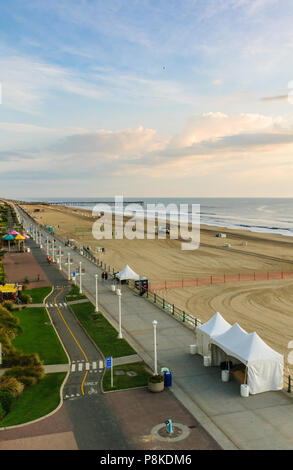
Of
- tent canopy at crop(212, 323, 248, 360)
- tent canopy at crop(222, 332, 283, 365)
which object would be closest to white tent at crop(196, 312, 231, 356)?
tent canopy at crop(212, 323, 248, 360)

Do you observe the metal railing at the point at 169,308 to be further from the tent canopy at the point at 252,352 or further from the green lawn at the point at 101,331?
the tent canopy at the point at 252,352

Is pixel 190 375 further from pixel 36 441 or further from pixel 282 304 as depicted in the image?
pixel 282 304

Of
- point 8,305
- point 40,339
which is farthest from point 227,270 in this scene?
point 40,339

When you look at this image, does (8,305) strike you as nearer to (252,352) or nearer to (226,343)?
(226,343)

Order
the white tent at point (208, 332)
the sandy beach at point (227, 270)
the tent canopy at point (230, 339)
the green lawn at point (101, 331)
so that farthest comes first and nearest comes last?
the sandy beach at point (227, 270), the green lawn at point (101, 331), the white tent at point (208, 332), the tent canopy at point (230, 339)

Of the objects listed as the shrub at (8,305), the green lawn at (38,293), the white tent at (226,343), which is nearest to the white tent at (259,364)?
the white tent at (226,343)

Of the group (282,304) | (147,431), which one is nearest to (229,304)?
(282,304)
